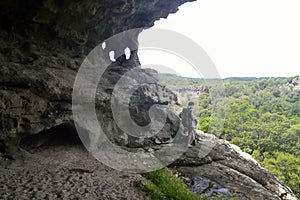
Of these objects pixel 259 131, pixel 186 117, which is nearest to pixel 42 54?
pixel 186 117

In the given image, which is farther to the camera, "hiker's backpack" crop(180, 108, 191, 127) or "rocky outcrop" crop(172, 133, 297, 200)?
"hiker's backpack" crop(180, 108, 191, 127)

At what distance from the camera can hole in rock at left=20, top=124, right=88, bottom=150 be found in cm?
1052

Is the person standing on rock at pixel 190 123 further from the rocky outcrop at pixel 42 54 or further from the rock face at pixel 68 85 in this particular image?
the rocky outcrop at pixel 42 54

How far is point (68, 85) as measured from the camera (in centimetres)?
1084

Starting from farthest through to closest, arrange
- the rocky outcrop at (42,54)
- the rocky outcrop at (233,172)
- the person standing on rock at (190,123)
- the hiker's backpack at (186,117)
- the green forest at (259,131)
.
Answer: the green forest at (259,131) → the hiker's backpack at (186,117) → the person standing on rock at (190,123) → the rocky outcrop at (233,172) → the rocky outcrop at (42,54)

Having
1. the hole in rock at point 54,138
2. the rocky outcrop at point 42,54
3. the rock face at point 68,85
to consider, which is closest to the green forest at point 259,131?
the rock face at point 68,85

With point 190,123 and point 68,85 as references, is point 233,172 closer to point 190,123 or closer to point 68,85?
point 190,123

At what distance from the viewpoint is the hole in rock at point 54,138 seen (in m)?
10.5

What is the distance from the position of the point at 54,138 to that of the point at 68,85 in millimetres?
2742

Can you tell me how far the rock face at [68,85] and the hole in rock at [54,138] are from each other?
10 cm

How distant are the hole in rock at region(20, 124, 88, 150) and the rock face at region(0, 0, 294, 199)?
10 centimetres

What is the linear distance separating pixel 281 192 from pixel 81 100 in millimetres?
10706

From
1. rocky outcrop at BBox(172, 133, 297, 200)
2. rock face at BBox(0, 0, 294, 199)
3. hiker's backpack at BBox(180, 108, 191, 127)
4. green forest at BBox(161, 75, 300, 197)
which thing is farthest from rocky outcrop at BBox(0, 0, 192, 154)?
green forest at BBox(161, 75, 300, 197)

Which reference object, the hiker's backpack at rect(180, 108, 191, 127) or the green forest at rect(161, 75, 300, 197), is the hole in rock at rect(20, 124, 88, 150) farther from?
the green forest at rect(161, 75, 300, 197)
